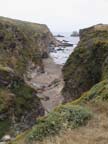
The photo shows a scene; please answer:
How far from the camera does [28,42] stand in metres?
99.4

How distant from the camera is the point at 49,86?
253ft

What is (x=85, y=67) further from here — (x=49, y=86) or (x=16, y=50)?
(x=16, y=50)

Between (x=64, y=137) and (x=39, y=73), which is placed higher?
(x=64, y=137)

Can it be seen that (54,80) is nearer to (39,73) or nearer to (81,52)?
(39,73)

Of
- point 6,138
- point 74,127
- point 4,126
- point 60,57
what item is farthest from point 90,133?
point 60,57

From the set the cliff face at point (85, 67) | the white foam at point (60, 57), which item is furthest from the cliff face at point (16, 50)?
the cliff face at point (85, 67)

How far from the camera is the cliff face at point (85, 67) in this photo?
4254 cm

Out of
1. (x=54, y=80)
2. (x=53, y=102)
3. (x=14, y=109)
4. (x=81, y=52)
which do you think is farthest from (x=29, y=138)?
(x=54, y=80)

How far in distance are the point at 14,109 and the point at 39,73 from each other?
49.2 meters

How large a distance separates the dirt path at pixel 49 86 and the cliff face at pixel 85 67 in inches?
377

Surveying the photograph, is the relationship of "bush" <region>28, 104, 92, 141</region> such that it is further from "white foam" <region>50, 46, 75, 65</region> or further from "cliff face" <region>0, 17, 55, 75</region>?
"white foam" <region>50, 46, 75, 65</region>

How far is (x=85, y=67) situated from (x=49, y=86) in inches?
1275

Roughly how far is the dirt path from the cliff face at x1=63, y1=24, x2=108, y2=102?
377 inches

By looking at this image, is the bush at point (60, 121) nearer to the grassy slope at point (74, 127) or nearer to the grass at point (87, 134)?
the grassy slope at point (74, 127)
